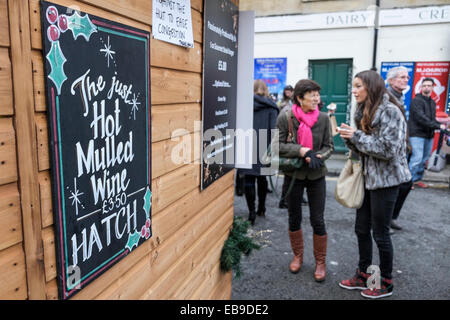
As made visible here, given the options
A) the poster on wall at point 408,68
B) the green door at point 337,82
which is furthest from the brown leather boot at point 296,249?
the poster on wall at point 408,68

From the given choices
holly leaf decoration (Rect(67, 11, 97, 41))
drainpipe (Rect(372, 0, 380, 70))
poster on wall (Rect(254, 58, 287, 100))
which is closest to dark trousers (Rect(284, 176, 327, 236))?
holly leaf decoration (Rect(67, 11, 97, 41))

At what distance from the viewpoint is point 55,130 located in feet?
3.77

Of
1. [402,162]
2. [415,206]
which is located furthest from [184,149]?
[415,206]

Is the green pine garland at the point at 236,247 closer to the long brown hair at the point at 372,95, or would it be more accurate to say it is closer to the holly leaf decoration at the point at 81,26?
the long brown hair at the point at 372,95

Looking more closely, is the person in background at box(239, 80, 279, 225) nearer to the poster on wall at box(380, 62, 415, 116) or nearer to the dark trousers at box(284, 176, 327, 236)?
the dark trousers at box(284, 176, 327, 236)

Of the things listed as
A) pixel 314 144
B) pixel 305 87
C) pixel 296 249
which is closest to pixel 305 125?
pixel 314 144

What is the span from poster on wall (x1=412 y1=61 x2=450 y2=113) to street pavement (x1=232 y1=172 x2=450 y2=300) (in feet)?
15.4

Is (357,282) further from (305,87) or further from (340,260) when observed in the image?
(305,87)

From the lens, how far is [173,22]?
6.25 feet

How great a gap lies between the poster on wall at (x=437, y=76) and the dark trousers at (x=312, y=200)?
7399 mm

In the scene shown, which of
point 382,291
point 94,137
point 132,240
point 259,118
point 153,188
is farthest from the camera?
point 259,118

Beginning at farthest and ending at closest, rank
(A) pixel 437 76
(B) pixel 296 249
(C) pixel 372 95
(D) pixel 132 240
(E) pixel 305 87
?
(A) pixel 437 76 < (B) pixel 296 249 < (E) pixel 305 87 < (C) pixel 372 95 < (D) pixel 132 240

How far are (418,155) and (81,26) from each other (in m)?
6.29

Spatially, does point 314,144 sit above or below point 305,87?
below
